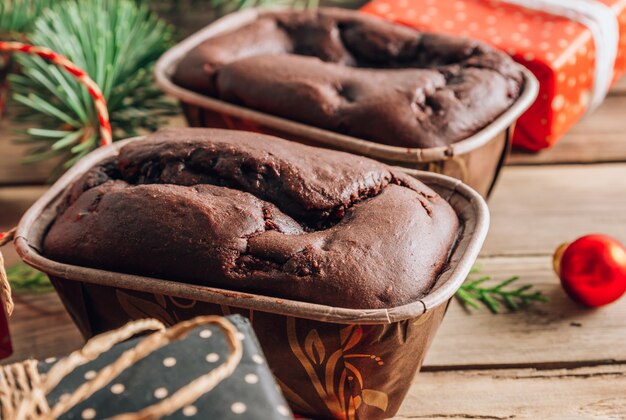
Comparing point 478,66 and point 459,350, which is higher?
point 478,66

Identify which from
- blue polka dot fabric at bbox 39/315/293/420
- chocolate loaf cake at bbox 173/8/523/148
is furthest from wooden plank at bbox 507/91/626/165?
blue polka dot fabric at bbox 39/315/293/420

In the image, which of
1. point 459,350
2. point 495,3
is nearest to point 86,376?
point 459,350

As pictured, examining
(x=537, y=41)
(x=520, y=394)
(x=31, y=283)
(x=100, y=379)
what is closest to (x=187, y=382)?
(x=100, y=379)

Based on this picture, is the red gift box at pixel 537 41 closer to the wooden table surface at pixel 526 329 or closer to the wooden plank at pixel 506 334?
the wooden table surface at pixel 526 329

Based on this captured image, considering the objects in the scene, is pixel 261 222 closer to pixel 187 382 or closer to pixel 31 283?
pixel 187 382

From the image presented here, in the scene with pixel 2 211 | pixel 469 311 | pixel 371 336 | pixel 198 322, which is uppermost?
pixel 198 322

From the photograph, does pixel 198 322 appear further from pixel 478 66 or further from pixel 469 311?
pixel 478 66

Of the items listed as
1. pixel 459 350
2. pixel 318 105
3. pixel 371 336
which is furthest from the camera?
pixel 318 105
